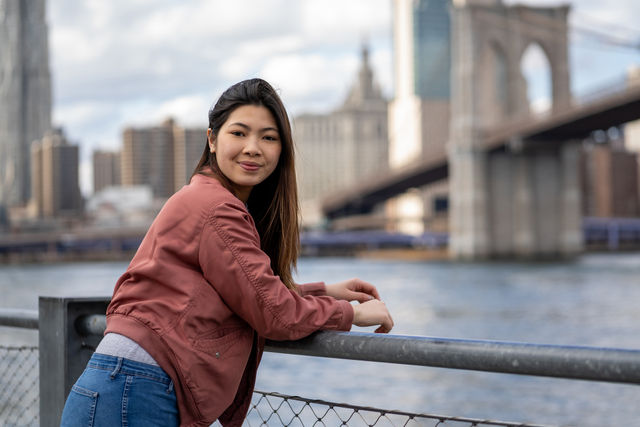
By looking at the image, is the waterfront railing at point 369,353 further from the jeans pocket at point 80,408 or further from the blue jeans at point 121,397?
the jeans pocket at point 80,408

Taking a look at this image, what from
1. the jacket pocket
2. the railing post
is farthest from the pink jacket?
the railing post

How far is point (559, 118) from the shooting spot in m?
37.1

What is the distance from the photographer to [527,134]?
134 feet

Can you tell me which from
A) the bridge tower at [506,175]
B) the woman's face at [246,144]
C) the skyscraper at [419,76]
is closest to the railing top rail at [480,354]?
the woman's face at [246,144]

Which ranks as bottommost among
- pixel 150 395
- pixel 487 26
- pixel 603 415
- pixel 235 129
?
pixel 603 415

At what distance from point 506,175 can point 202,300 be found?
48.0 metres

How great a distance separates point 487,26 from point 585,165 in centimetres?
5647

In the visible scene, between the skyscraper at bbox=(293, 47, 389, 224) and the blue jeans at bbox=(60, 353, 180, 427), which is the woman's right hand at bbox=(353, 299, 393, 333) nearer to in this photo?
the blue jeans at bbox=(60, 353, 180, 427)

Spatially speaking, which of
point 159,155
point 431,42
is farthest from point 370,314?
point 159,155

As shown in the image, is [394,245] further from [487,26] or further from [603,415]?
[603,415]

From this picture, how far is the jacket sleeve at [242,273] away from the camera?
1.65 meters

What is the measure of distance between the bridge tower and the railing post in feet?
143

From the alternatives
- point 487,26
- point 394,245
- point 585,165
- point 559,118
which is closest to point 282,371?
point 559,118

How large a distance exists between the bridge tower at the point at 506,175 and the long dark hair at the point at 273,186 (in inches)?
1721
